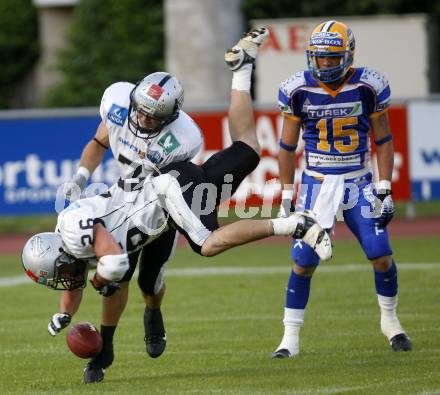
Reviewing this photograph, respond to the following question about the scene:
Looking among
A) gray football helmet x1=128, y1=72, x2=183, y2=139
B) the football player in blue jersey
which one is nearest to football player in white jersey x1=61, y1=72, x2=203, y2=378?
gray football helmet x1=128, y1=72, x2=183, y2=139

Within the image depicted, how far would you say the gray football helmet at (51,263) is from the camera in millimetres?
6820

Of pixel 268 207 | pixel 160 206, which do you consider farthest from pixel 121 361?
pixel 268 207

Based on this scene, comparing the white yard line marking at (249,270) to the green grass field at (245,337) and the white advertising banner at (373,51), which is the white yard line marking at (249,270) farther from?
the white advertising banner at (373,51)

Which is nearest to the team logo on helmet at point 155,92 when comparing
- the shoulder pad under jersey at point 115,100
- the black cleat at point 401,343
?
the shoulder pad under jersey at point 115,100

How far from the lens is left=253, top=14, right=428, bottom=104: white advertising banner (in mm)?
18719

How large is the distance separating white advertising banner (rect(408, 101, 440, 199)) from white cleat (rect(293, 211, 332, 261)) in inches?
337

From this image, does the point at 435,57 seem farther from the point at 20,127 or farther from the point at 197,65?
the point at 20,127

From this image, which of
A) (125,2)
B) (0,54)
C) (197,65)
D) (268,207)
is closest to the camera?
(268,207)

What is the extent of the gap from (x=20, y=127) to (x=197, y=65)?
411 cm

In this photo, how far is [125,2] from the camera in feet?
75.8

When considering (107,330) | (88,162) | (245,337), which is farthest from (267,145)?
(107,330)

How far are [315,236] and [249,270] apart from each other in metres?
5.40

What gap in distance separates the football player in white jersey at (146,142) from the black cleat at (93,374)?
2.1 inches

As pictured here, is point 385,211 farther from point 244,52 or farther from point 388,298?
point 244,52
